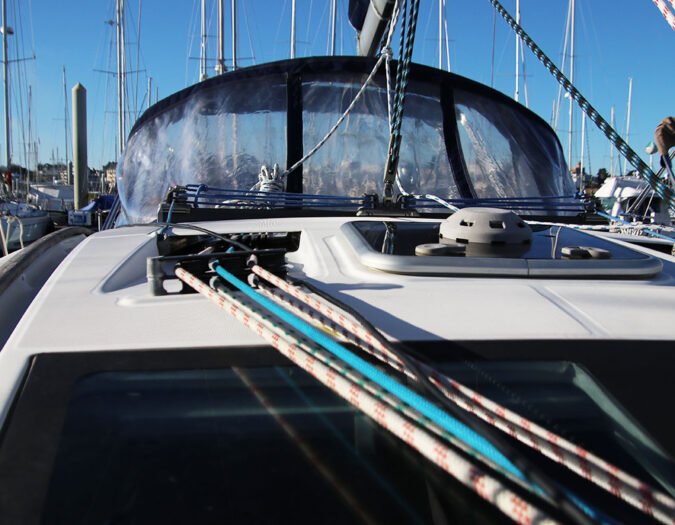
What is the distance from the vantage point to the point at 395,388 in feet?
3.20

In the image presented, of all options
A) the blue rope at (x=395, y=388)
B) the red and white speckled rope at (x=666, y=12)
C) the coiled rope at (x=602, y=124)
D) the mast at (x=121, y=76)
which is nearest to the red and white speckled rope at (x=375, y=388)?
the blue rope at (x=395, y=388)

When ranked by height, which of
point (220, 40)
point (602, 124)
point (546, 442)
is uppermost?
point (220, 40)

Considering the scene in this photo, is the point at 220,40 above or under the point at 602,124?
above

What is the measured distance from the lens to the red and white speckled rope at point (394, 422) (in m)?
0.80

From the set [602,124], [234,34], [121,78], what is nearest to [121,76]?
[121,78]

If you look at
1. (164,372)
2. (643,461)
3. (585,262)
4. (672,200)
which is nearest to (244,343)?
(164,372)

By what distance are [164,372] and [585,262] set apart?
107 centimetres

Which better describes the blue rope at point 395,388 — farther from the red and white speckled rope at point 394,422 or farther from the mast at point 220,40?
the mast at point 220,40

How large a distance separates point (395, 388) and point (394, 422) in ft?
0.23

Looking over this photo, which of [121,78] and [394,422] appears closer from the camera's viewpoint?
[394,422]

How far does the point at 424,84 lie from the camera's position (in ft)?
15.1

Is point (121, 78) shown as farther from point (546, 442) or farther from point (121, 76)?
point (546, 442)

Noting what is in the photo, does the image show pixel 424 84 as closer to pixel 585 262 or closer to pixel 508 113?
pixel 508 113

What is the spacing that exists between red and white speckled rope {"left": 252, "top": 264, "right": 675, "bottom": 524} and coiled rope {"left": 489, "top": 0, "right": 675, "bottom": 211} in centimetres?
236
